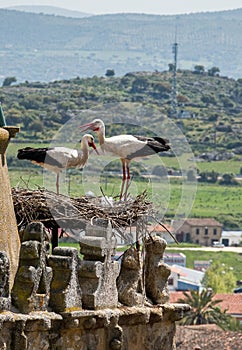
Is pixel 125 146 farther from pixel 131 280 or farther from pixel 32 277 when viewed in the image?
pixel 32 277

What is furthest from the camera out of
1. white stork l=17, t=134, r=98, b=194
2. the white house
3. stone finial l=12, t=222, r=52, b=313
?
the white house

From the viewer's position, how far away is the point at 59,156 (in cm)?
2302

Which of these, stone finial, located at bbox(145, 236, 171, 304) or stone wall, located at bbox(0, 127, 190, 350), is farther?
stone finial, located at bbox(145, 236, 171, 304)

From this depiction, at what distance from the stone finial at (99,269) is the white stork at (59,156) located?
2.01 m

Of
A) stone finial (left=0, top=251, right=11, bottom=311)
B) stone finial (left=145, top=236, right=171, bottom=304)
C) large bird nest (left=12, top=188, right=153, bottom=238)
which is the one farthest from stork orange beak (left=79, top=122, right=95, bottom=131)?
stone finial (left=0, top=251, right=11, bottom=311)

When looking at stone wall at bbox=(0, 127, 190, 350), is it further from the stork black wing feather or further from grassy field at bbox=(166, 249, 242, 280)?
grassy field at bbox=(166, 249, 242, 280)

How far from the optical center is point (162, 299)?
21.9 meters

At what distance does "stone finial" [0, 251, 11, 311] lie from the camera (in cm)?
1727

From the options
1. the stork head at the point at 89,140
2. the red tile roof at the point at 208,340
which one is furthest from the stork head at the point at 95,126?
the red tile roof at the point at 208,340

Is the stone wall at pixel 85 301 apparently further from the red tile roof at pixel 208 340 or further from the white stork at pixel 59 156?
the red tile roof at pixel 208 340

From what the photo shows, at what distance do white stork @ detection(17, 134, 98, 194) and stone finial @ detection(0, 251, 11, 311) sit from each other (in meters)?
4.79

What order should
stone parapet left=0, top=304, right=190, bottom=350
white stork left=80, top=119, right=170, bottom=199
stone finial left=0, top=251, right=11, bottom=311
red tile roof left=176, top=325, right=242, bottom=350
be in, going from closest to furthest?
1. stone finial left=0, top=251, right=11, bottom=311
2. stone parapet left=0, top=304, right=190, bottom=350
3. white stork left=80, top=119, right=170, bottom=199
4. red tile roof left=176, top=325, right=242, bottom=350

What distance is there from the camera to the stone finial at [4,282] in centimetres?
1727

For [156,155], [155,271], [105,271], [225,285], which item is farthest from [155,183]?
[225,285]
